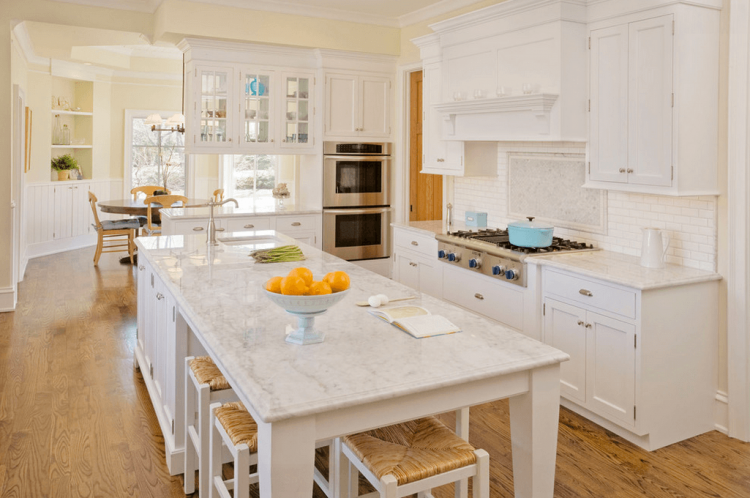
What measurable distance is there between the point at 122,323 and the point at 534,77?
13.8 ft

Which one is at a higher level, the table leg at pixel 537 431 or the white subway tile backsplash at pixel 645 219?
the white subway tile backsplash at pixel 645 219

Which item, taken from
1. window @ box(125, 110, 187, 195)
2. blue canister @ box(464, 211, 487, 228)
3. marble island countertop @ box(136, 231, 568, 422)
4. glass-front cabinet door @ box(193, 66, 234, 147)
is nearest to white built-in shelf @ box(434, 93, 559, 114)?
blue canister @ box(464, 211, 487, 228)

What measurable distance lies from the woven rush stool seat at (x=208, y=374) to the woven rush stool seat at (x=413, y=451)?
0.71 metres

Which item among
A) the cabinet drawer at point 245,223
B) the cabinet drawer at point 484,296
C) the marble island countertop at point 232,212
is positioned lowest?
the cabinet drawer at point 484,296

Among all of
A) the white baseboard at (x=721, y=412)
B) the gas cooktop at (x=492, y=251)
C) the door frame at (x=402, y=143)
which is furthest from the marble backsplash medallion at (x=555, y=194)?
the door frame at (x=402, y=143)

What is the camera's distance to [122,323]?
5.61 m

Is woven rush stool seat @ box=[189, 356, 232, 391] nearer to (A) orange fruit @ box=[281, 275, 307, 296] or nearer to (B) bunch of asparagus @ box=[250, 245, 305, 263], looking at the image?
(A) orange fruit @ box=[281, 275, 307, 296]

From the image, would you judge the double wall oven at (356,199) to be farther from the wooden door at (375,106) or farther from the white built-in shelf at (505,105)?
the white built-in shelf at (505,105)

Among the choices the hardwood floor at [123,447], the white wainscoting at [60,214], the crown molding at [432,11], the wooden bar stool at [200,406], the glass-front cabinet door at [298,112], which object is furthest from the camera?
the white wainscoting at [60,214]

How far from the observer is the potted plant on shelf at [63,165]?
31.2 feet

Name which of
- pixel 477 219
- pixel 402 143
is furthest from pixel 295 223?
pixel 477 219

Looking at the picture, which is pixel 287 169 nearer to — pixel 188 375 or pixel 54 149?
pixel 54 149

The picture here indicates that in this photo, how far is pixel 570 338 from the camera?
11.7ft

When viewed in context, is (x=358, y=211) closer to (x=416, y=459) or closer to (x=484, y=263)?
(x=484, y=263)
